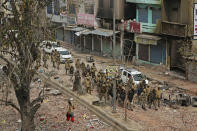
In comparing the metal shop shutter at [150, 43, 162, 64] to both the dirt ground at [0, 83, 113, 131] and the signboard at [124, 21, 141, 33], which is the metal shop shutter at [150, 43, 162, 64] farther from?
the dirt ground at [0, 83, 113, 131]

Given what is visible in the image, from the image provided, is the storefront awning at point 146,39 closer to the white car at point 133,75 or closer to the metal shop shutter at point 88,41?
the white car at point 133,75

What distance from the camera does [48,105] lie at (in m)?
22.6

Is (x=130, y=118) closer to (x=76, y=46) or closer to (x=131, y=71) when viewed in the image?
(x=131, y=71)

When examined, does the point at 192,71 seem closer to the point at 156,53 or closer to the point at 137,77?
the point at 137,77

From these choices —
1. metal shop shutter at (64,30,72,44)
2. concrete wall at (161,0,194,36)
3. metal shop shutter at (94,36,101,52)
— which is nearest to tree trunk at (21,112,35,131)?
concrete wall at (161,0,194,36)

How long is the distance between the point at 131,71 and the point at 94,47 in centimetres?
1655

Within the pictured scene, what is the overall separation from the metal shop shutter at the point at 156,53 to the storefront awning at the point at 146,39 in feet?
2.35

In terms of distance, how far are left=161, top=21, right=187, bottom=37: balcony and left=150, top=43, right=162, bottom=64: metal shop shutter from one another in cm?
232

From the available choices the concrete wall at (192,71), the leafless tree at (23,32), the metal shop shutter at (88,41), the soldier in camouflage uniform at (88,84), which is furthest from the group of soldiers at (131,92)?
the metal shop shutter at (88,41)

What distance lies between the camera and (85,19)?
4141cm

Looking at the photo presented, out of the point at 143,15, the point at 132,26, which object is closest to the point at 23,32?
the point at 143,15

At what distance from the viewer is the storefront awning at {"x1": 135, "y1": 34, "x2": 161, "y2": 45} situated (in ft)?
102

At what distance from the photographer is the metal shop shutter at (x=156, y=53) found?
31906 mm

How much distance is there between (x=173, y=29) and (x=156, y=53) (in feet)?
12.9
